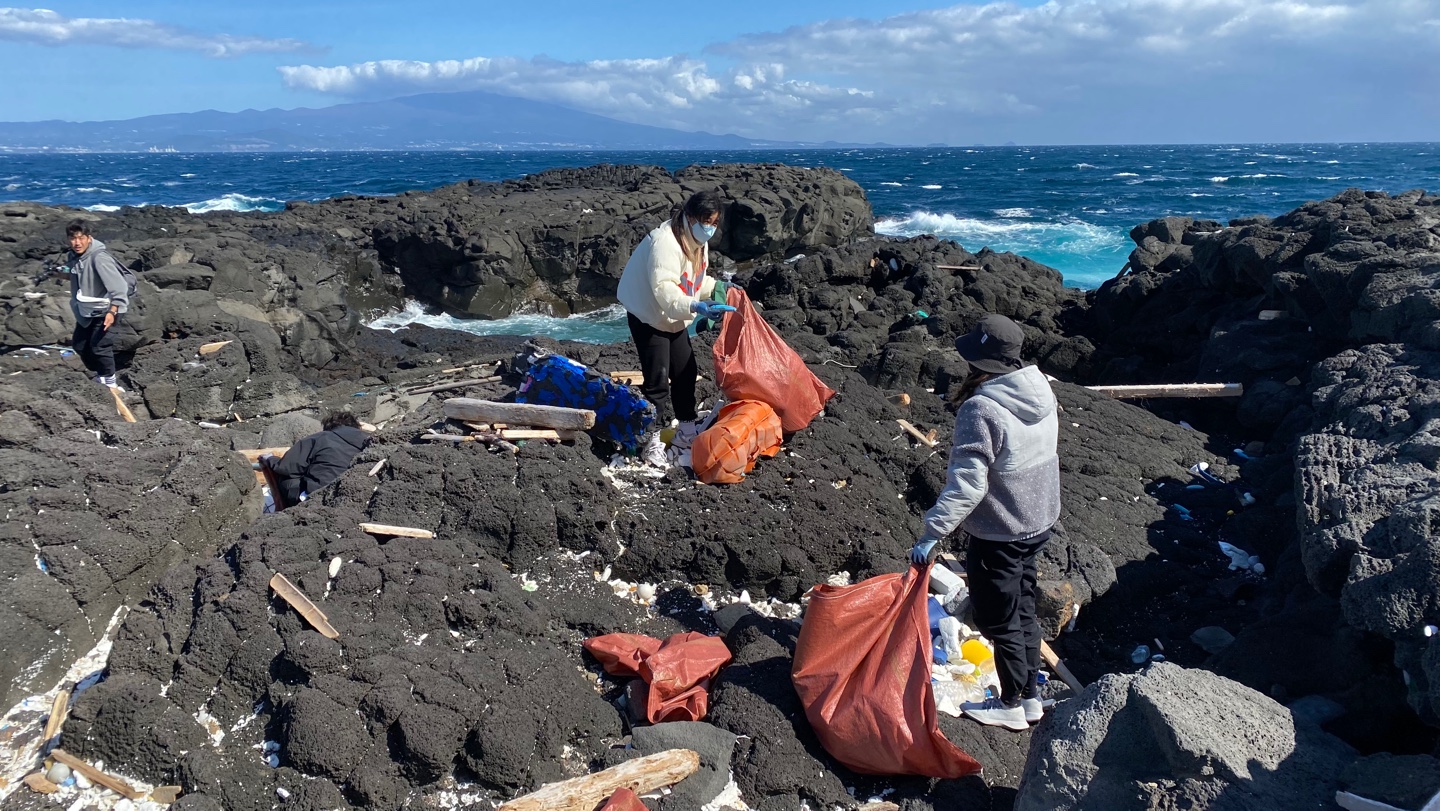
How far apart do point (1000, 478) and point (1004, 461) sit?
0.24ft

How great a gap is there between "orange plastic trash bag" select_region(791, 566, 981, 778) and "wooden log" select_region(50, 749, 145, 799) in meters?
2.65

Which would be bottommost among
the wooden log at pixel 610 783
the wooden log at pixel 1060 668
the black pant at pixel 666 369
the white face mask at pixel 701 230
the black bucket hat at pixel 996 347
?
the wooden log at pixel 1060 668

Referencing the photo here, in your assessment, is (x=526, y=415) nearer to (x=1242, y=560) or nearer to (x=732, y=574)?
(x=732, y=574)

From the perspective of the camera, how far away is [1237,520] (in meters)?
6.06

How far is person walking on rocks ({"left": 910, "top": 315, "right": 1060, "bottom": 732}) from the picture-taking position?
3.17 m

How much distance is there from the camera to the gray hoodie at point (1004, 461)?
10.4 ft

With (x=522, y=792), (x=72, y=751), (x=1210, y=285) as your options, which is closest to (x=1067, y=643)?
(x=522, y=792)

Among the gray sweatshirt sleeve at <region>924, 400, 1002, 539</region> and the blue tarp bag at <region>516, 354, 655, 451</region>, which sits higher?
the gray sweatshirt sleeve at <region>924, 400, 1002, 539</region>

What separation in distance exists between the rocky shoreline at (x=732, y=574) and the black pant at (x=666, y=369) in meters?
0.66

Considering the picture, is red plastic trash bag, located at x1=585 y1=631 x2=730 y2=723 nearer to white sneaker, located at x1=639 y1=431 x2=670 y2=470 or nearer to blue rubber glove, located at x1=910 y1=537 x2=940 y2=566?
blue rubber glove, located at x1=910 y1=537 x2=940 y2=566

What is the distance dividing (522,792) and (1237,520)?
211 inches

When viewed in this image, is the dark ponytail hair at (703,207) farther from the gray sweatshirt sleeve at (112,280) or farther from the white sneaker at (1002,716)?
the gray sweatshirt sleeve at (112,280)

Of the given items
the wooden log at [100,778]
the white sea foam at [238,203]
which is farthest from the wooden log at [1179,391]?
the white sea foam at [238,203]

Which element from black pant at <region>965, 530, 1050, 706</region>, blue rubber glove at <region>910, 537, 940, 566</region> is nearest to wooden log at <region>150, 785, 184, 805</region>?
blue rubber glove at <region>910, 537, 940, 566</region>
